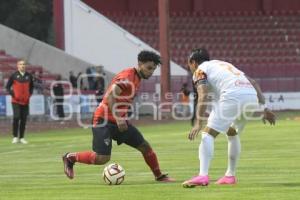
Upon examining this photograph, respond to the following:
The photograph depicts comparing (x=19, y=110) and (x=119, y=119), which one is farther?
(x=19, y=110)

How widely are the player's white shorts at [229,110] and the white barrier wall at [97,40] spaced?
31.7 m

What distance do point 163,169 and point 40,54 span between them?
28302mm

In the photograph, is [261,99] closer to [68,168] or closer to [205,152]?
[205,152]

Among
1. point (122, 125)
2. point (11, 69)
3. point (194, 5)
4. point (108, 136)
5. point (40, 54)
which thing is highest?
point (194, 5)

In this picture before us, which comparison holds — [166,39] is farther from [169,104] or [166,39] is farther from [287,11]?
[287,11]

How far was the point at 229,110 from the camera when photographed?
1052 centimetres

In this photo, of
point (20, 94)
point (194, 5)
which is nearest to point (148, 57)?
point (20, 94)

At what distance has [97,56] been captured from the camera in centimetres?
4322

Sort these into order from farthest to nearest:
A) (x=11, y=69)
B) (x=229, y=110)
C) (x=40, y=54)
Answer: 1. (x=40, y=54)
2. (x=11, y=69)
3. (x=229, y=110)

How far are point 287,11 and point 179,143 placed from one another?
101 feet

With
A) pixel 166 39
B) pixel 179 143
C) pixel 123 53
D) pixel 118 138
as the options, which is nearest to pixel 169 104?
pixel 166 39

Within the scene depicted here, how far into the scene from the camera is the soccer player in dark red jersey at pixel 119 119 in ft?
37.0

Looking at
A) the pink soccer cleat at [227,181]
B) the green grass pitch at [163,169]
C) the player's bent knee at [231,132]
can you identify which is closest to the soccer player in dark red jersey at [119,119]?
the green grass pitch at [163,169]

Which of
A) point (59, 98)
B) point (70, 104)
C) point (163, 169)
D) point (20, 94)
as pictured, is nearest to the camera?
point (163, 169)
